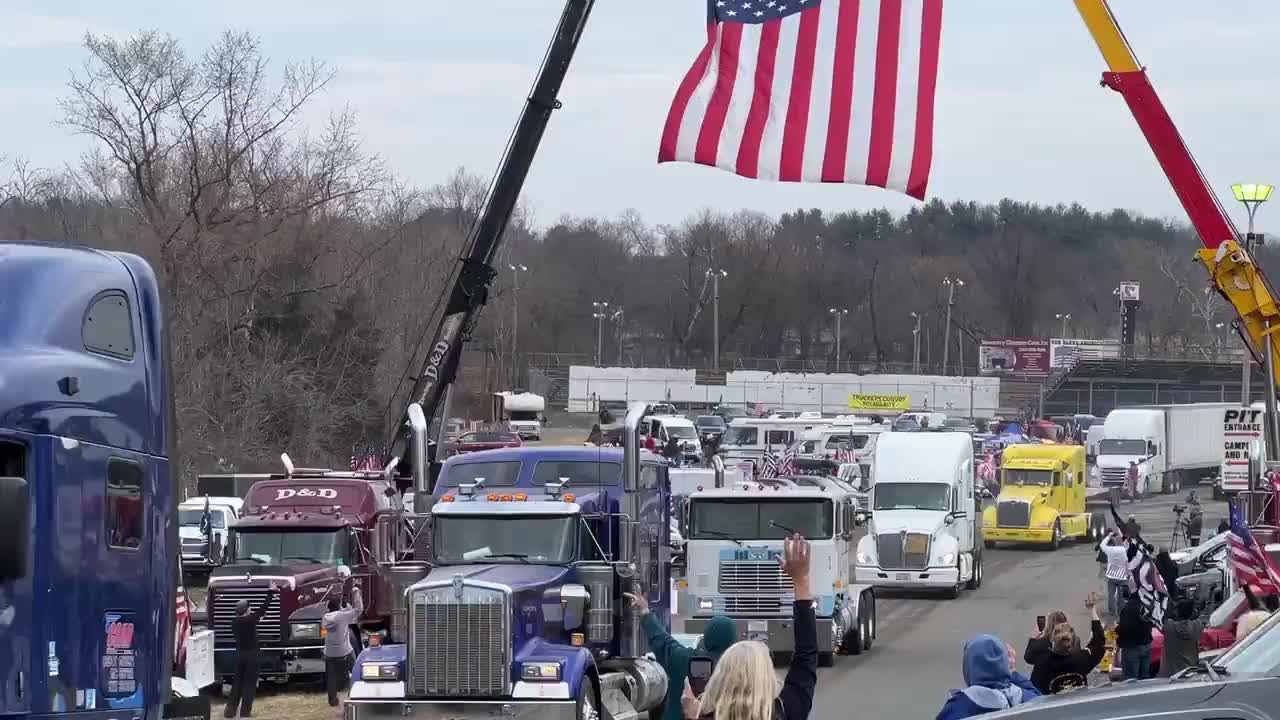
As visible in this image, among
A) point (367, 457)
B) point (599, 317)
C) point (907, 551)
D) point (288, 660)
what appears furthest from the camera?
point (599, 317)

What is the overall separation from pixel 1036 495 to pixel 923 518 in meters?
11.9

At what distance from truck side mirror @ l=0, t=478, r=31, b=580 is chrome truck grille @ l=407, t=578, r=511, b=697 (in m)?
6.92

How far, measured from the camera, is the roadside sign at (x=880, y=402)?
9731cm

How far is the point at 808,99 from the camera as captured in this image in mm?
20500

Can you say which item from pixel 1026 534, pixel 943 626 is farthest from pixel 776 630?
pixel 1026 534

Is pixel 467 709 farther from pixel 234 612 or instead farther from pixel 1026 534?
pixel 1026 534

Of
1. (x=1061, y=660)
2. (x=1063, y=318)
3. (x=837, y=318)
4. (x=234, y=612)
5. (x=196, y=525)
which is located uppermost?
(x=1063, y=318)

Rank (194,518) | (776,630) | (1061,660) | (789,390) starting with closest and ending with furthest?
(1061,660)
(776,630)
(194,518)
(789,390)

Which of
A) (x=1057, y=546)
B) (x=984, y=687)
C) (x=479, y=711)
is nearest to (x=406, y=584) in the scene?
(x=479, y=711)

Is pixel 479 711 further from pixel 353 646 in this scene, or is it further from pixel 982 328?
pixel 982 328

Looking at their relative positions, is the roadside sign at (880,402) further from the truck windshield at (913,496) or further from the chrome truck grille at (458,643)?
the chrome truck grille at (458,643)

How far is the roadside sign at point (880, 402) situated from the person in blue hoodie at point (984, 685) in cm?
8868

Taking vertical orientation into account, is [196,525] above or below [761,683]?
below

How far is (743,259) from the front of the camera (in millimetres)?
142875
